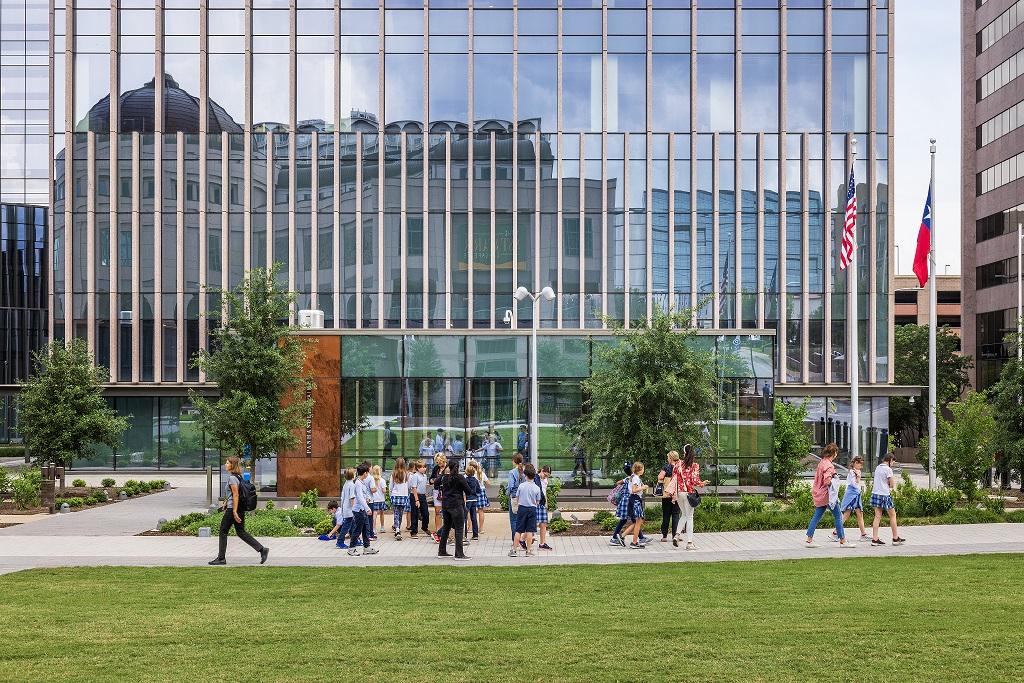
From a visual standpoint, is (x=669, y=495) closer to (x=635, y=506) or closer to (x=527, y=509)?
(x=635, y=506)

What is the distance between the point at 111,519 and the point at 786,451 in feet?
62.7

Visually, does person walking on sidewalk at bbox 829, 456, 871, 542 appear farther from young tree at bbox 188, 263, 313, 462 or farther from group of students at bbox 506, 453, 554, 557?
young tree at bbox 188, 263, 313, 462

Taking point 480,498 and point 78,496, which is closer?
point 480,498

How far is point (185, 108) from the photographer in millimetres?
48125

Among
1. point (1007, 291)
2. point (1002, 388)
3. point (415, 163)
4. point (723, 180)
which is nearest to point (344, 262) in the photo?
point (415, 163)

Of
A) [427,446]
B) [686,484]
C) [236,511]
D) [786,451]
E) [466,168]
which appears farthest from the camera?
[466,168]

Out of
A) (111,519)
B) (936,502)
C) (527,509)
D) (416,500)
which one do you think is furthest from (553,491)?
(111,519)

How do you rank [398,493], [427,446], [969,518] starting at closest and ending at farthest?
[398,493] → [969,518] → [427,446]

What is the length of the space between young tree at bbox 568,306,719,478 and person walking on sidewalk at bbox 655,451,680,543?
325cm

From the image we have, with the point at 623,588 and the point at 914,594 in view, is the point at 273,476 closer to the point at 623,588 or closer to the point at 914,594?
the point at 623,588

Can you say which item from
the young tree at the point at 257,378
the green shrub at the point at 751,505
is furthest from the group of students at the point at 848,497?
the young tree at the point at 257,378

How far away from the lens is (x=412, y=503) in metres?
22.1

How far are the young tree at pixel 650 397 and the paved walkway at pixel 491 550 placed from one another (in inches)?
122

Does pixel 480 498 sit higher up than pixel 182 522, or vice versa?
pixel 480 498
